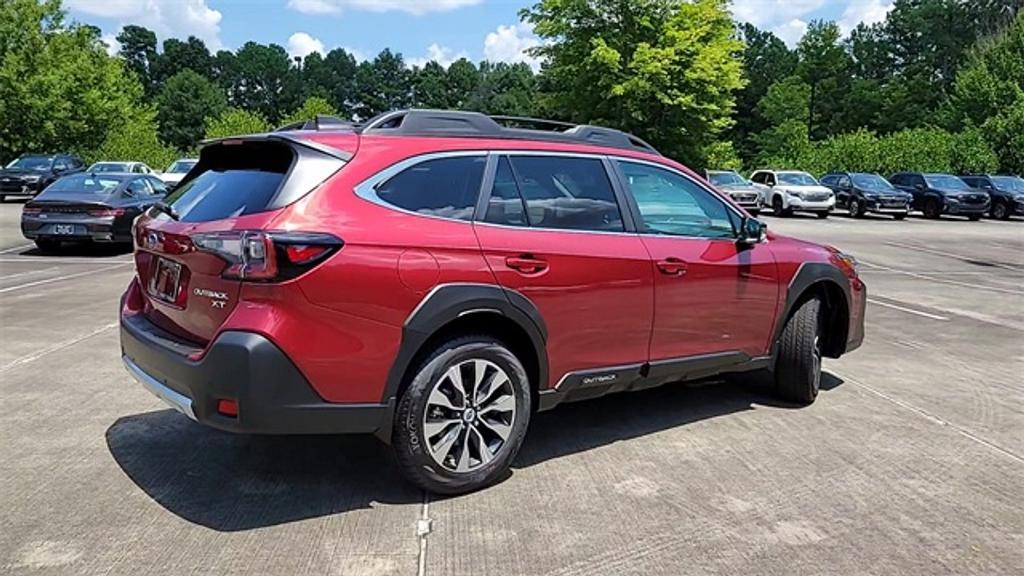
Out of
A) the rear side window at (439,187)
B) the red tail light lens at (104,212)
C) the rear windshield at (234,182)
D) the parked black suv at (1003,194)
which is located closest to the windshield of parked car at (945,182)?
the parked black suv at (1003,194)

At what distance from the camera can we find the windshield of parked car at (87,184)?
14531mm

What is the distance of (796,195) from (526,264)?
2708 centimetres

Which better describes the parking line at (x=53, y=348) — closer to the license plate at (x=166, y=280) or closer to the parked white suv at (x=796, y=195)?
the license plate at (x=166, y=280)

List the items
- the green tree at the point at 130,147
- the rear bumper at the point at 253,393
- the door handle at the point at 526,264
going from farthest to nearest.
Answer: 1. the green tree at the point at 130,147
2. the door handle at the point at 526,264
3. the rear bumper at the point at 253,393

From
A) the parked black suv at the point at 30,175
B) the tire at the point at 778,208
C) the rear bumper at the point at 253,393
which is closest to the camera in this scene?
the rear bumper at the point at 253,393

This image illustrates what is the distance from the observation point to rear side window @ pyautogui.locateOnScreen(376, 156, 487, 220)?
3854mm

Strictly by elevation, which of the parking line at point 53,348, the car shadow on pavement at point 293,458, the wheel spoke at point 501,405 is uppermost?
the wheel spoke at point 501,405

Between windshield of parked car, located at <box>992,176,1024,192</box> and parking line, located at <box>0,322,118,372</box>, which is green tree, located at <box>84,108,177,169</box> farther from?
windshield of parked car, located at <box>992,176,1024,192</box>

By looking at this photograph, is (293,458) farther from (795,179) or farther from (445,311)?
(795,179)

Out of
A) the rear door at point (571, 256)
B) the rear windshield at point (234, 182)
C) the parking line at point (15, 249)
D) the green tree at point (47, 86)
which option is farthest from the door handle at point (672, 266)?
the green tree at point (47, 86)

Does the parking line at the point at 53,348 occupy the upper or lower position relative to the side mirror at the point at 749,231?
lower

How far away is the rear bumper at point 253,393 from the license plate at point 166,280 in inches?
11.0

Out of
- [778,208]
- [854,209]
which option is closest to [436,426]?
[778,208]

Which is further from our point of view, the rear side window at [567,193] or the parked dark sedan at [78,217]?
the parked dark sedan at [78,217]
